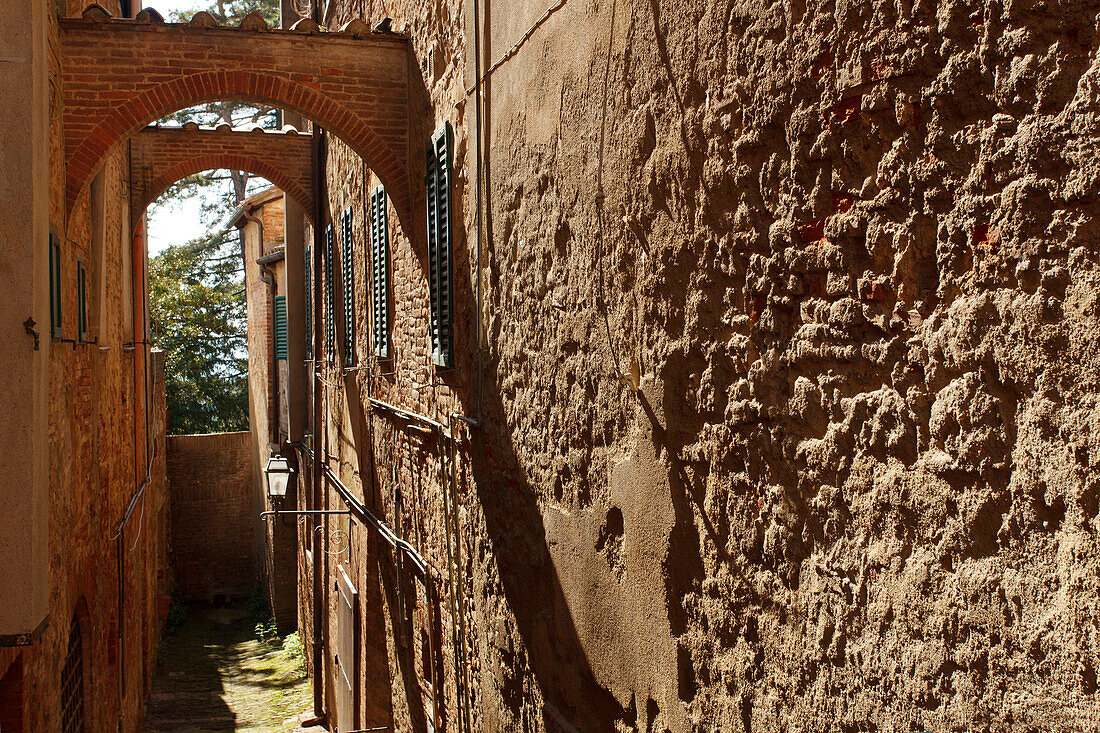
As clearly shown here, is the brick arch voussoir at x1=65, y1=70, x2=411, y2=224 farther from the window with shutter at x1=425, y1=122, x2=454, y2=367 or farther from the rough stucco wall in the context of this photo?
the rough stucco wall

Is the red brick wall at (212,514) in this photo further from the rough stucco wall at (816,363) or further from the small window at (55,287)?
the rough stucco wall at (816,363)

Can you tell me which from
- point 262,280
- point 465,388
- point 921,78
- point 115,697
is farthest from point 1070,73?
point 262,280

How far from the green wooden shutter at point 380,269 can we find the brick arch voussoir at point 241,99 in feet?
2.53

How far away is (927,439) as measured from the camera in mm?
2092

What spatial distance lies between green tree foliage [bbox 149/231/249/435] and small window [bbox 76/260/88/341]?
60.9 feet

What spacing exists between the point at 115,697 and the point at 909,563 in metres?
9.67

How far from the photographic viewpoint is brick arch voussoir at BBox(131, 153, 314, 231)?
1177 cm

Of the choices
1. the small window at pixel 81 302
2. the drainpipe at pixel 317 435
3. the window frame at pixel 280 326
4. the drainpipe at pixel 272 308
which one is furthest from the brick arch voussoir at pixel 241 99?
the drainpipe at pixel 272 308

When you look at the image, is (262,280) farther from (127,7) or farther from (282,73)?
(282,73)

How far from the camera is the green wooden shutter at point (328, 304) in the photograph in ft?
39.1

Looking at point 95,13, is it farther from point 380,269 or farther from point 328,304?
point 328,304

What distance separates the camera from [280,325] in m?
17.1

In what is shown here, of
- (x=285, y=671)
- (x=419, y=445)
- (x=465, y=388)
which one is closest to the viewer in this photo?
(x=465, y=388)

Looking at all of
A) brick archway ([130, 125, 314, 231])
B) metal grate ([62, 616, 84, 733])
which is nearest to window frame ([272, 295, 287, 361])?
brick archway ([130, 125, 314, 231])
